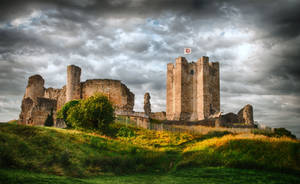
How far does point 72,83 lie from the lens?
147ft

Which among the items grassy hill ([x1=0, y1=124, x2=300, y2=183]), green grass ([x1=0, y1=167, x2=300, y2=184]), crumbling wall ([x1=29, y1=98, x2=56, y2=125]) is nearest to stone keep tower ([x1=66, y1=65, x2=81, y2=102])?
crumbling wall ([x1=29, y1=98, x2=56, y2=125])

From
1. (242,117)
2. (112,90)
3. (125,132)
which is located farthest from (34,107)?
(242,117)

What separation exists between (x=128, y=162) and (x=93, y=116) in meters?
10.5

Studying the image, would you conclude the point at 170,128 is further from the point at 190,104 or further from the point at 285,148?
the point at 190,104

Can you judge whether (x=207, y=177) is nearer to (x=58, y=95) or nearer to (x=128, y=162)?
(x=128, y=162)

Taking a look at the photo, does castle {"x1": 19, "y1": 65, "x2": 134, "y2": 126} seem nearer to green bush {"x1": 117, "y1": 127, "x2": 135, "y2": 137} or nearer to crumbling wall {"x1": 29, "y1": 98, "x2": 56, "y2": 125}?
crumbling wall {"x1": 29, "y1": 98, "x2": 56, "y2": 125}

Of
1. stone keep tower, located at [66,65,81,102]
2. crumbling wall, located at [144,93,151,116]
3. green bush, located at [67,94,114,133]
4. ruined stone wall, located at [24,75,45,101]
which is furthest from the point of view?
ruined stone wall, located at [24,75,45,101]

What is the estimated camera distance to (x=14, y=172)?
8641mm

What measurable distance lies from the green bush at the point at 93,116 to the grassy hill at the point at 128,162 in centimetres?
639

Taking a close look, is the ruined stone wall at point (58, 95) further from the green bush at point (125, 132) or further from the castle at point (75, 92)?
the green bush at point (125, 132)

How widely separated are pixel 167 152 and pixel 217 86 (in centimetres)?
3860

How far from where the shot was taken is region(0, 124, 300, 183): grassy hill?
9.91 meters

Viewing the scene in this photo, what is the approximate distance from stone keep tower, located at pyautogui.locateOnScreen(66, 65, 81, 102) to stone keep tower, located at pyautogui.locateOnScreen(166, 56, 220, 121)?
19.3 metres

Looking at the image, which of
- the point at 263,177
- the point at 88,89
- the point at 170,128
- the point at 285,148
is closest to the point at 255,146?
the point at 285,148
